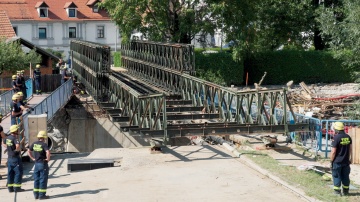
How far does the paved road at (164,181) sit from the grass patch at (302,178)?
35cm

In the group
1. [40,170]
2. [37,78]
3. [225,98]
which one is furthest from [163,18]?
[40,170]

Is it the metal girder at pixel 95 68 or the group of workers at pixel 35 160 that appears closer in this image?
the group of workers at pixel 35 160

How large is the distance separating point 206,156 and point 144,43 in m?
15.1

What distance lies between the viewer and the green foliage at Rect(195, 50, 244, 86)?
138 feet

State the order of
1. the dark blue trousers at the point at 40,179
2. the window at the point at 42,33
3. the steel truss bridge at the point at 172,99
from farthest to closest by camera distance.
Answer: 1. the window at the point at 42,33
2. the steel truss bridge at the point at 172,99
3. the dark blue trousers at the point at 40,179

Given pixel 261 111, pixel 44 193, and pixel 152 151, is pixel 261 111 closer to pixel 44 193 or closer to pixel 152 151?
pixel 152 151

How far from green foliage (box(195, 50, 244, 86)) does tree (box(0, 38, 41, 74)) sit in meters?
11.1

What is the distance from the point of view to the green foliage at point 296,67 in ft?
149

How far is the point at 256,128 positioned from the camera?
17.9 metres

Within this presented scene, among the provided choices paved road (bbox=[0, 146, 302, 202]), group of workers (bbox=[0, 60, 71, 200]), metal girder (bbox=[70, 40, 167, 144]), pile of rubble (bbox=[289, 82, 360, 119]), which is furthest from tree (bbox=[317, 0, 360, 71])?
group of workers (bbox=[0, 60, 71, 200])

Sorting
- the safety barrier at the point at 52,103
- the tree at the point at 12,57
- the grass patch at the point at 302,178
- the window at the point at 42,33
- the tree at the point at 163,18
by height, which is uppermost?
the tree at the point at 163,18

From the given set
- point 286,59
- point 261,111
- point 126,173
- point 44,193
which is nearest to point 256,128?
point 261,111

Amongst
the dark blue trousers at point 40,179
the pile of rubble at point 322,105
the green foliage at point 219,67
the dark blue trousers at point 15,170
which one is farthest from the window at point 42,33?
the dark blue trousers at point 40,179

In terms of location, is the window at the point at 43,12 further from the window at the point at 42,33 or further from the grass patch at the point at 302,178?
the grass patch at the point at 302,178
